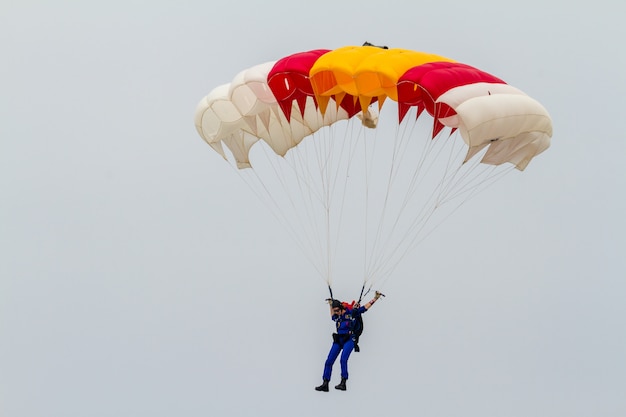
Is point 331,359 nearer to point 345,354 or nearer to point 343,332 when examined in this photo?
point 345,354

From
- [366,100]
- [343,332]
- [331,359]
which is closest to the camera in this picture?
[366,100]

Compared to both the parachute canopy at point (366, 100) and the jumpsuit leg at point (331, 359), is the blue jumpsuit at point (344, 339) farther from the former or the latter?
the parachute canopy at point (366, 100)

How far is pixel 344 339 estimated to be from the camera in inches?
1318

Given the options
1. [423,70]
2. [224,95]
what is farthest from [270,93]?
[423,70]

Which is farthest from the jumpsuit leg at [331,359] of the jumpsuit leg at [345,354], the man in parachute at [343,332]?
the jumpsuit leg at [345,354]

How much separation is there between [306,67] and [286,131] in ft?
10.8

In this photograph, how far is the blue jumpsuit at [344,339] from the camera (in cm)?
3328

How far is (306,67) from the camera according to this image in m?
33.2

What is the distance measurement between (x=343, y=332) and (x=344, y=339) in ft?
0.53

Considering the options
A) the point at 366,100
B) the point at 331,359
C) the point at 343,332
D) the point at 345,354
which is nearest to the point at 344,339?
the point at 343,332

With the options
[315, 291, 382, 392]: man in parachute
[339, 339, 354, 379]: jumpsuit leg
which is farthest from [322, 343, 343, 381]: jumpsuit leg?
[339, 339, 354, 379]: jumpsuit leg

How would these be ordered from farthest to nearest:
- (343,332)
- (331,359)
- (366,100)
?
(331,359)
(343,332)
(366,100)

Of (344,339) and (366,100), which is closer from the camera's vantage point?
(366,100)

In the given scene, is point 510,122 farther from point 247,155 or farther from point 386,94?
point 247,155
